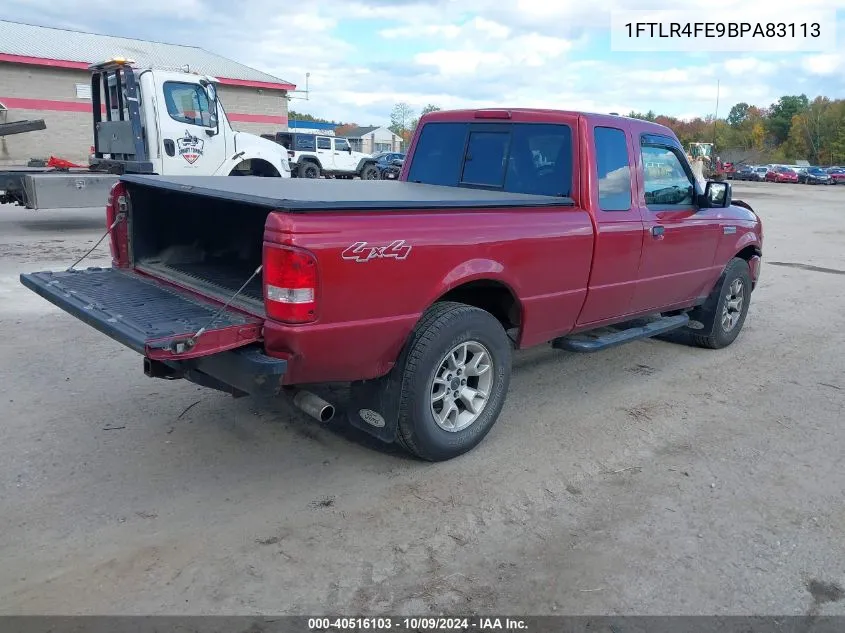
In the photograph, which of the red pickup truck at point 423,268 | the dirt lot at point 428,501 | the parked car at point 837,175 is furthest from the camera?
the parked car at point 837,175

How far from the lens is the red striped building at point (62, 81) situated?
27.5 meters

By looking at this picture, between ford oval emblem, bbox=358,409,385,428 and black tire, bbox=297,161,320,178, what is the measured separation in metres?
24.7

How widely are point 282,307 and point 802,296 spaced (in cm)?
817

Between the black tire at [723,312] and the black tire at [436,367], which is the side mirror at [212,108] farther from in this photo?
the black tire at [436,367]

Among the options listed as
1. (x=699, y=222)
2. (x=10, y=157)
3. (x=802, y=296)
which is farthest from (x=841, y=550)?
(x=10, y=157)

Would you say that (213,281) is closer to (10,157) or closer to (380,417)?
(380,417)

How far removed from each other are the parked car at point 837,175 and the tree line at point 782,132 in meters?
22.0

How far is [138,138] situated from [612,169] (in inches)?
345

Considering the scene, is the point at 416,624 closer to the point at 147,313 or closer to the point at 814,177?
the point at 147,313

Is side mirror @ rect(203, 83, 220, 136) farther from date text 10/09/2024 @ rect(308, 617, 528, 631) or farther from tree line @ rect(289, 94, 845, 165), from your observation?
tree line @ rect(289, 94, 845, 165)

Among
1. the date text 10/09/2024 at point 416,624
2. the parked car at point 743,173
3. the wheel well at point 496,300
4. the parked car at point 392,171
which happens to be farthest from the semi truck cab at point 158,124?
the parked car at point 743,173

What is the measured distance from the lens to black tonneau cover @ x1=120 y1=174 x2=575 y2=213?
11.0ft

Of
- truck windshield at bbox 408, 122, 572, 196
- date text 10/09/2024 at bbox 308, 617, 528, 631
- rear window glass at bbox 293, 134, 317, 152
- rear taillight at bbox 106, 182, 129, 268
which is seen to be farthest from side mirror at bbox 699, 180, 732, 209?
rear window glass at bbox 293, 134, 317, 152

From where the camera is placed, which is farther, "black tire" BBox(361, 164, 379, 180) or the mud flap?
"black tire" BBox(361, 164, 379, 180)
